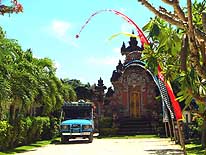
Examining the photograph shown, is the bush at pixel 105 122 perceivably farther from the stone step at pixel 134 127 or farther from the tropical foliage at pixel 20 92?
the tropical foliage at pixel 20 92

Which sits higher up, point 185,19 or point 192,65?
point 185,19

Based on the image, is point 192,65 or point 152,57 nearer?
point 192,65

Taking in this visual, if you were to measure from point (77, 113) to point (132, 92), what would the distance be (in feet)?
35.6

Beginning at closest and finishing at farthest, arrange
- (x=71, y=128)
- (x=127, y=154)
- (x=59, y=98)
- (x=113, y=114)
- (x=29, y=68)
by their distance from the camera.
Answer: (x=127, y=154)
(x=29, y=68)
(x=71, y=128)
(x=59, y=98)
(x=113, y=114)

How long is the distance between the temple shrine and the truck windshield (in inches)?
383

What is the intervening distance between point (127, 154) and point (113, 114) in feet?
61.5

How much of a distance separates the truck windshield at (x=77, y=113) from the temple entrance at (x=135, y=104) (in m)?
10.5

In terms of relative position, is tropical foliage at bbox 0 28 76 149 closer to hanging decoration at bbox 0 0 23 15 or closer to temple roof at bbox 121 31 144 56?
hanging decoration at bbox 0 0 23 15

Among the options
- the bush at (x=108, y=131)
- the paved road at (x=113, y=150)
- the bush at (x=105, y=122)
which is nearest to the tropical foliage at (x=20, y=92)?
the paved road at (x=113, y=150)

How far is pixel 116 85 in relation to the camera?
35.7 meters

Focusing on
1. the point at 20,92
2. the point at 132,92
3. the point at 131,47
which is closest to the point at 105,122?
the point at 132,92

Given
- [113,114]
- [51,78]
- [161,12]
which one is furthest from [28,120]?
[161,12]

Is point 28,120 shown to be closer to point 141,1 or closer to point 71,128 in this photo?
point 71,128

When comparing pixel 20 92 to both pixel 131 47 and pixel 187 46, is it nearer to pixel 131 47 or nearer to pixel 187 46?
pixel 187 46
